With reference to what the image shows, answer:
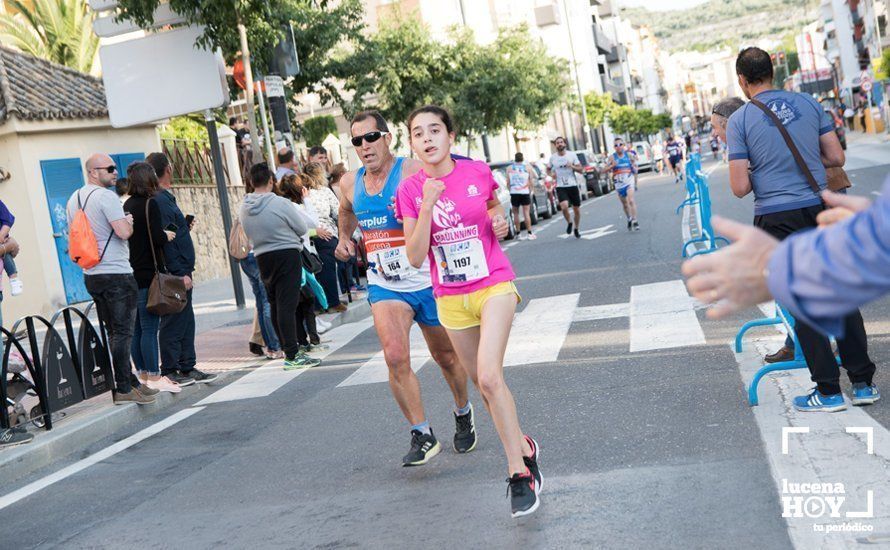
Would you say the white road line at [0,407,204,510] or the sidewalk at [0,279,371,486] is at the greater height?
the sidewalk at [0,279,371,486]

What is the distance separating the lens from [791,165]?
605 centimetres

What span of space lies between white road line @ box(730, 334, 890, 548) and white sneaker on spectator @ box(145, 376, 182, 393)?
5.15 m

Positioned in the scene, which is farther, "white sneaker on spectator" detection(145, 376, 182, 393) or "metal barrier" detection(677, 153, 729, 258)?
"metal barrier" detection(677, 153, 729, 258)

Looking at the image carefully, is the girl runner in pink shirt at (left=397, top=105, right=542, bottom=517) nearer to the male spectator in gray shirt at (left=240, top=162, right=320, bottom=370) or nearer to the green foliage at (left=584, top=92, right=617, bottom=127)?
the male spectator in gray shirt at (left=240, top=162, right=320, bottom=370)

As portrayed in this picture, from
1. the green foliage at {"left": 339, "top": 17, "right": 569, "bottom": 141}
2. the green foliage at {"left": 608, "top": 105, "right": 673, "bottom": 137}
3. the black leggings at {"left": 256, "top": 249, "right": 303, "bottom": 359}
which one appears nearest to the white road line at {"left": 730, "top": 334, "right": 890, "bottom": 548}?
the black leggings at {"left": 256, "top": 249, "right": 303, "bottom": 359}

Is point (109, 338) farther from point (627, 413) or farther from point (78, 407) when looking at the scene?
point (627, 413)

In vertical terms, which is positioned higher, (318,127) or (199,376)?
(318,127)

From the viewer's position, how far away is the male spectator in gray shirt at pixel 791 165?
19.5ft

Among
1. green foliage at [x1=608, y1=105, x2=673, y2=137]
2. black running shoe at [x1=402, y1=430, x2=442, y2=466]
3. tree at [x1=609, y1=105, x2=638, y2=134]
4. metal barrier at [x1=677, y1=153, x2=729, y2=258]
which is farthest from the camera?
green foliage at [x1=608, y1=105, x2=673, y2=137]

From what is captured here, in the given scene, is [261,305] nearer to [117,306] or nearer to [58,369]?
[117,306]

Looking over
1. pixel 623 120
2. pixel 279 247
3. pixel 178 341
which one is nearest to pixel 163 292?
pixel 178 341

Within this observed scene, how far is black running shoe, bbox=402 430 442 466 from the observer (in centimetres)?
611

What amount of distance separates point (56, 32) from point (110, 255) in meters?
25.7

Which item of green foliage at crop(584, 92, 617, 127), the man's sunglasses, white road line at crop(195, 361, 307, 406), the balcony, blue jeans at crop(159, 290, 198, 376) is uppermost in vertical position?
the balcony
